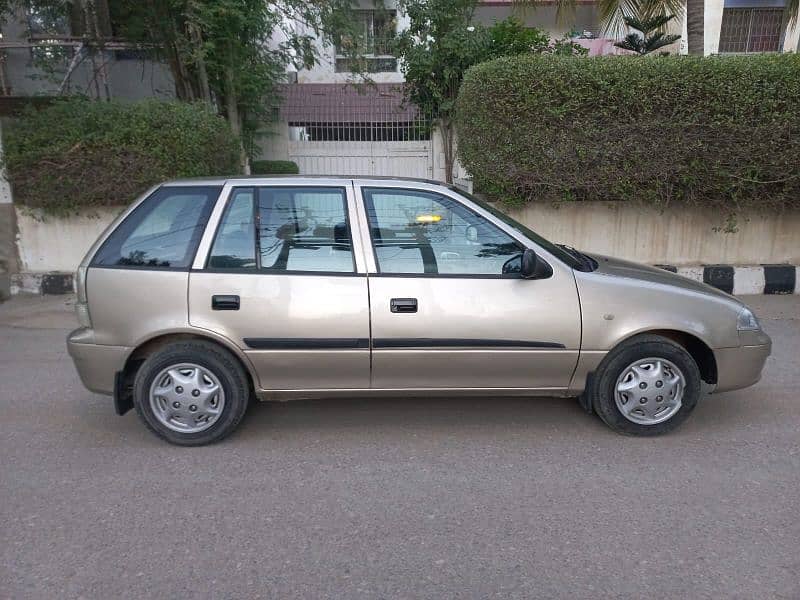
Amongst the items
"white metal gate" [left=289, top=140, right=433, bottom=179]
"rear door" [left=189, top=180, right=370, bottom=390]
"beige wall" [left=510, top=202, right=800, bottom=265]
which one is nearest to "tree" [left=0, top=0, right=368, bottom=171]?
"white metal gate" [left=289, top=140, right=433, bottom=179]

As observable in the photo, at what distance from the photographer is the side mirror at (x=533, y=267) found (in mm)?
3676

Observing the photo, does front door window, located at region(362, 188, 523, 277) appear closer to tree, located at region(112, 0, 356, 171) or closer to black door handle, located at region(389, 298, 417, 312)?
black door handle, located at region(389, 298, 417, 312)

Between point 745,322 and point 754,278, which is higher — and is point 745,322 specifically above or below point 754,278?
above

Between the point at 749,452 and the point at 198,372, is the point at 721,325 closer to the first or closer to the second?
the point at 749,452

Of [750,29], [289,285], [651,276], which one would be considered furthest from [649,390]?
[750,29]

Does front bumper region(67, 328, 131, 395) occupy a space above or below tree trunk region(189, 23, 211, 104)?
below

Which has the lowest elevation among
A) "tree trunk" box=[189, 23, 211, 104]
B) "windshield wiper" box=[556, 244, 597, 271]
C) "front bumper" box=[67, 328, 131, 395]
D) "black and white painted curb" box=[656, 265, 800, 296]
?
"black and white painted curb" box=[656, 265, 800, 296]

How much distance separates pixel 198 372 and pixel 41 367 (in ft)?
8.61

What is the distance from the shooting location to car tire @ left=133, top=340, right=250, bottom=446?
3734 mm

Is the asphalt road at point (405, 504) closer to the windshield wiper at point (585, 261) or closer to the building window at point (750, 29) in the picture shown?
the windshield wiper at point (585, 261)

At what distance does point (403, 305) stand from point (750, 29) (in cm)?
1702

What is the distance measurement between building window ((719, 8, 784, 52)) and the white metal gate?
969cm

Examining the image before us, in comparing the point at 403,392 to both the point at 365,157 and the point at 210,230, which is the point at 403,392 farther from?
the point at 365,157

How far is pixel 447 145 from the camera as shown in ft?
38.3
